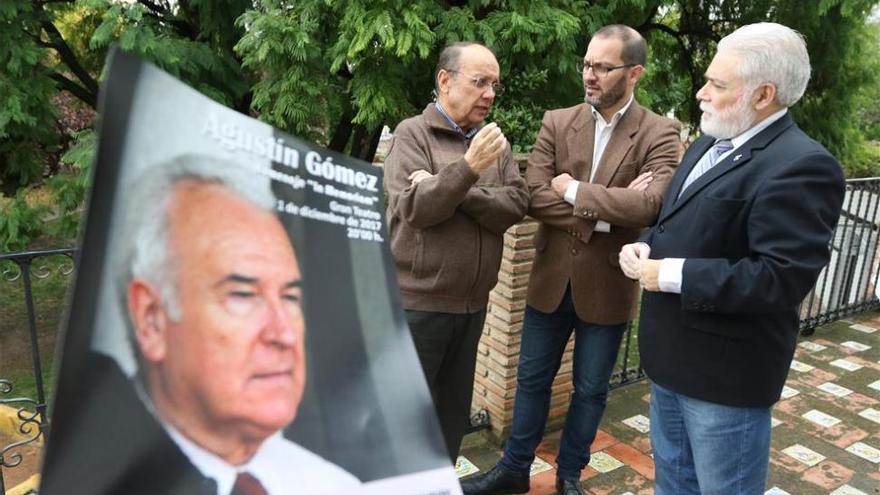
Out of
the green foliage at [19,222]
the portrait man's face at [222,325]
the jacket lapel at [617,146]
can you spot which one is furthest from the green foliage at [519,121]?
the green foliage at [19,222]

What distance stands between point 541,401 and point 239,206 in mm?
2344

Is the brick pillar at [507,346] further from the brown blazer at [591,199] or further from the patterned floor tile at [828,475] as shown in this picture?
the patterned floor tile at [828,475]

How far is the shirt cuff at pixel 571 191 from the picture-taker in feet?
8.29

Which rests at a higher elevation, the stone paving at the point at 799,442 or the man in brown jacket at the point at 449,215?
the man in brown jacket at the point at 449,215

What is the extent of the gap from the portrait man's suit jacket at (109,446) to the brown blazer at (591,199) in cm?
195

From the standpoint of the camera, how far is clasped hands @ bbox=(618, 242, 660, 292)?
6.66ft

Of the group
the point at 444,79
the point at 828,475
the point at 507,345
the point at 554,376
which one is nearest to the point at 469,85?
the point at 444,79

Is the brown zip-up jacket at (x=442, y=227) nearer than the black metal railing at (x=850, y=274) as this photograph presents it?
Yes

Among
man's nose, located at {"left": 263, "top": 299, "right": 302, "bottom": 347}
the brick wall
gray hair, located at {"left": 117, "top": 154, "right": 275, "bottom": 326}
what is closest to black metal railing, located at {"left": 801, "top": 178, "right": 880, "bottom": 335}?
the brick wall

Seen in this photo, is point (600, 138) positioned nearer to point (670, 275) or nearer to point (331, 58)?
point (670, 275)

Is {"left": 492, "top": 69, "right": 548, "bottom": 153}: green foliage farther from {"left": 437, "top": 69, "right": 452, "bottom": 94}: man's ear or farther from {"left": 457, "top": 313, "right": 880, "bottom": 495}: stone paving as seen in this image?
{"left": 457, "top": 313, "right": 880, "bottom": 495}: stone paving

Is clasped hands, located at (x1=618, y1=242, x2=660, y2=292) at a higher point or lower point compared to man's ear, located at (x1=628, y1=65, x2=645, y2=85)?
lower

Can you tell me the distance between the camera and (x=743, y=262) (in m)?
1.85

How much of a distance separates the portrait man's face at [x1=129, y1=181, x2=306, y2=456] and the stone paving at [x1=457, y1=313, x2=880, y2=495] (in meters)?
2.59
